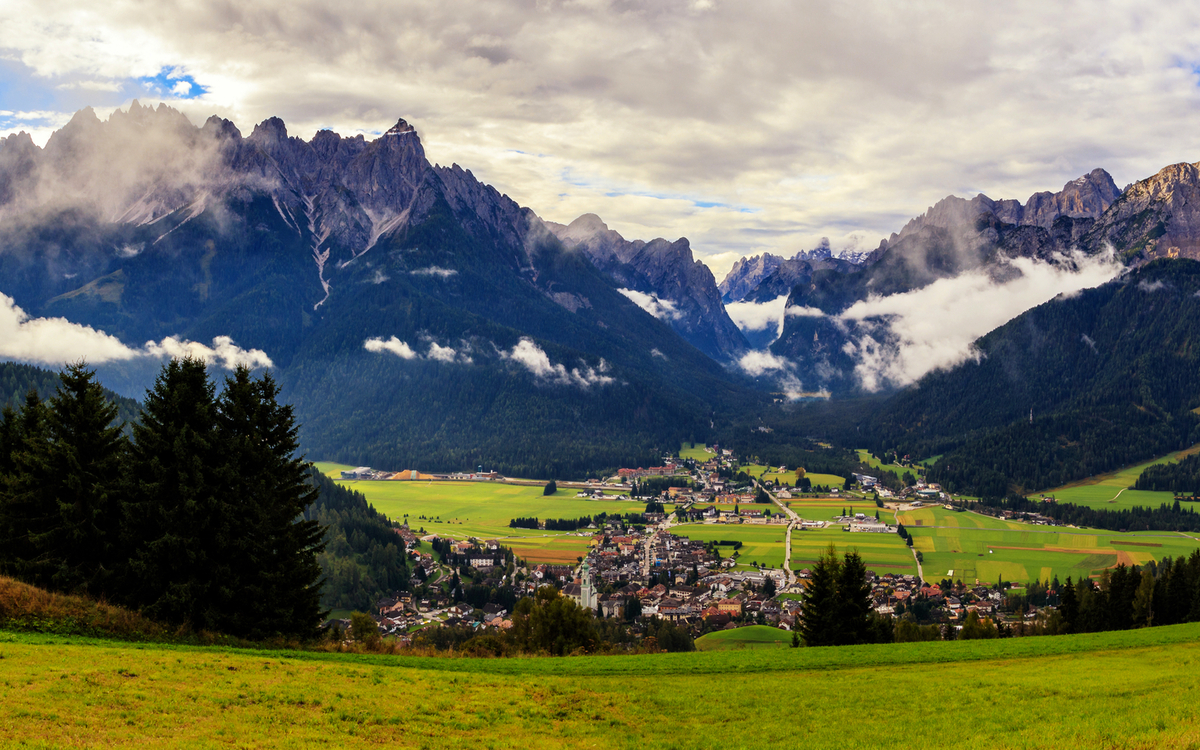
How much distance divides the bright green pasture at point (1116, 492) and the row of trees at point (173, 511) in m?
171

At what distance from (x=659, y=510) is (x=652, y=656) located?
12878cm

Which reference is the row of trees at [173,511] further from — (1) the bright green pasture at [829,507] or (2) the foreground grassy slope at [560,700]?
(1) the bright green pasture at [829,507]

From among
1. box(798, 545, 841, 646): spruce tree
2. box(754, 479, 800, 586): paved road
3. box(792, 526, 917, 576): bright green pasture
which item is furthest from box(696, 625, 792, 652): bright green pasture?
box(792, 526, 917, 576): bright green pasture

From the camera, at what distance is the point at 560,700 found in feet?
85.1

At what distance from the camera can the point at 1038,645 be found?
38188 mm

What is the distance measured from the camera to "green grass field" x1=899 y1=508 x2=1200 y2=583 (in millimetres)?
110312

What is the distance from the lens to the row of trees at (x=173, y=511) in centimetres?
3438

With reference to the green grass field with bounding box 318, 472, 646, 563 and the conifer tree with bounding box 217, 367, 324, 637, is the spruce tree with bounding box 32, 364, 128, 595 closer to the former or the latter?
the conifer tree with bounding box 217, 367, 324, 637

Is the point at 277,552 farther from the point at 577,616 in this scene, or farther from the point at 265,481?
the point at 577,616

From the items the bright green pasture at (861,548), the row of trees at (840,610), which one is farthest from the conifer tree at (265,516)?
the bright green pasture at (861,548)

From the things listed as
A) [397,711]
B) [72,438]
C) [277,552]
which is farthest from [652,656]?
[72,438]

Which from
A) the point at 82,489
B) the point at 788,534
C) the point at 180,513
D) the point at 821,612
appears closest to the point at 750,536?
the point at 788,534

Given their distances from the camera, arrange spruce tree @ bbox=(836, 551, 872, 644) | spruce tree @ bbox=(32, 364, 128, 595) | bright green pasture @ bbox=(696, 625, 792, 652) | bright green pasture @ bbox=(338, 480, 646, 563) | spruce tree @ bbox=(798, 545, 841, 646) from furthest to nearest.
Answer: bright green pasture @ bbox=(338, 480, 646, 563), bright green pasture @ bbox=(696, 625, 792, 652), spruce tree @ bbox=(798, 545, 841, 646), spruce tree @ bbox=(836, 551, 872, 644), spruce tree @ bbox=(32, 364, 128, 595)

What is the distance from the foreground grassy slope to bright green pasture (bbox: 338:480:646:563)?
84.4m
